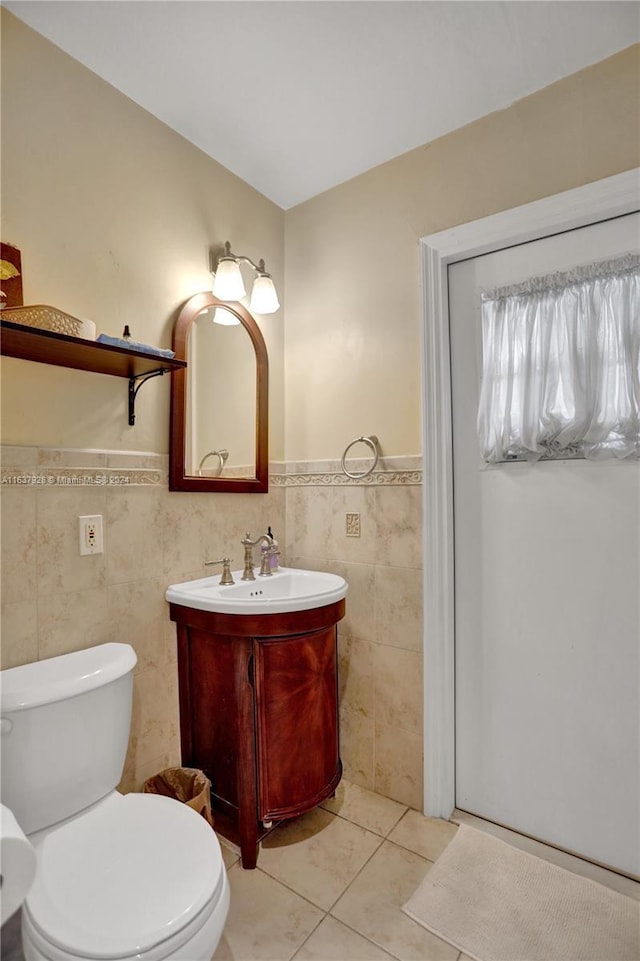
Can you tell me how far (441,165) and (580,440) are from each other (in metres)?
1.15

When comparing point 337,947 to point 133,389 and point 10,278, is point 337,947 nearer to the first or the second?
point 133,389

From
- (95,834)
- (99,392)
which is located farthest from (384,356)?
(95,834)

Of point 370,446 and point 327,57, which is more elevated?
point 327,57

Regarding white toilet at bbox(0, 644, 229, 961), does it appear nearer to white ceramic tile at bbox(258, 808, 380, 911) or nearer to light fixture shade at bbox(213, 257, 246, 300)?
white ceramic tile at bbox(258, 808, 380, 911)

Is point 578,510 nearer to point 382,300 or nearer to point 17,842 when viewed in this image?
point 382,300

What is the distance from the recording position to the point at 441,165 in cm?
177

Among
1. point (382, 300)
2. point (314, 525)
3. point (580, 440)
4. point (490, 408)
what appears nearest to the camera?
point (580, 440)

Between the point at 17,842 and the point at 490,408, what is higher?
the point at 490,408

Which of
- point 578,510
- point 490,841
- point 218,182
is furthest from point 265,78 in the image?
point 490,841

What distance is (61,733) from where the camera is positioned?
1.15 meters

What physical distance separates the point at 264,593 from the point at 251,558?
0.47ft

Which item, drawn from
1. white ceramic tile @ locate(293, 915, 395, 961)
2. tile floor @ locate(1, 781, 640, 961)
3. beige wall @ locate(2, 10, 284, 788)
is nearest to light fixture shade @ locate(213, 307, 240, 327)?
beige wall @ locate(2, 10, 284, 788)

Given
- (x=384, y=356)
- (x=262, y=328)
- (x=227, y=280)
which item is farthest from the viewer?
(x=262, y=328)

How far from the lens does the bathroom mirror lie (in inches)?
66.9
